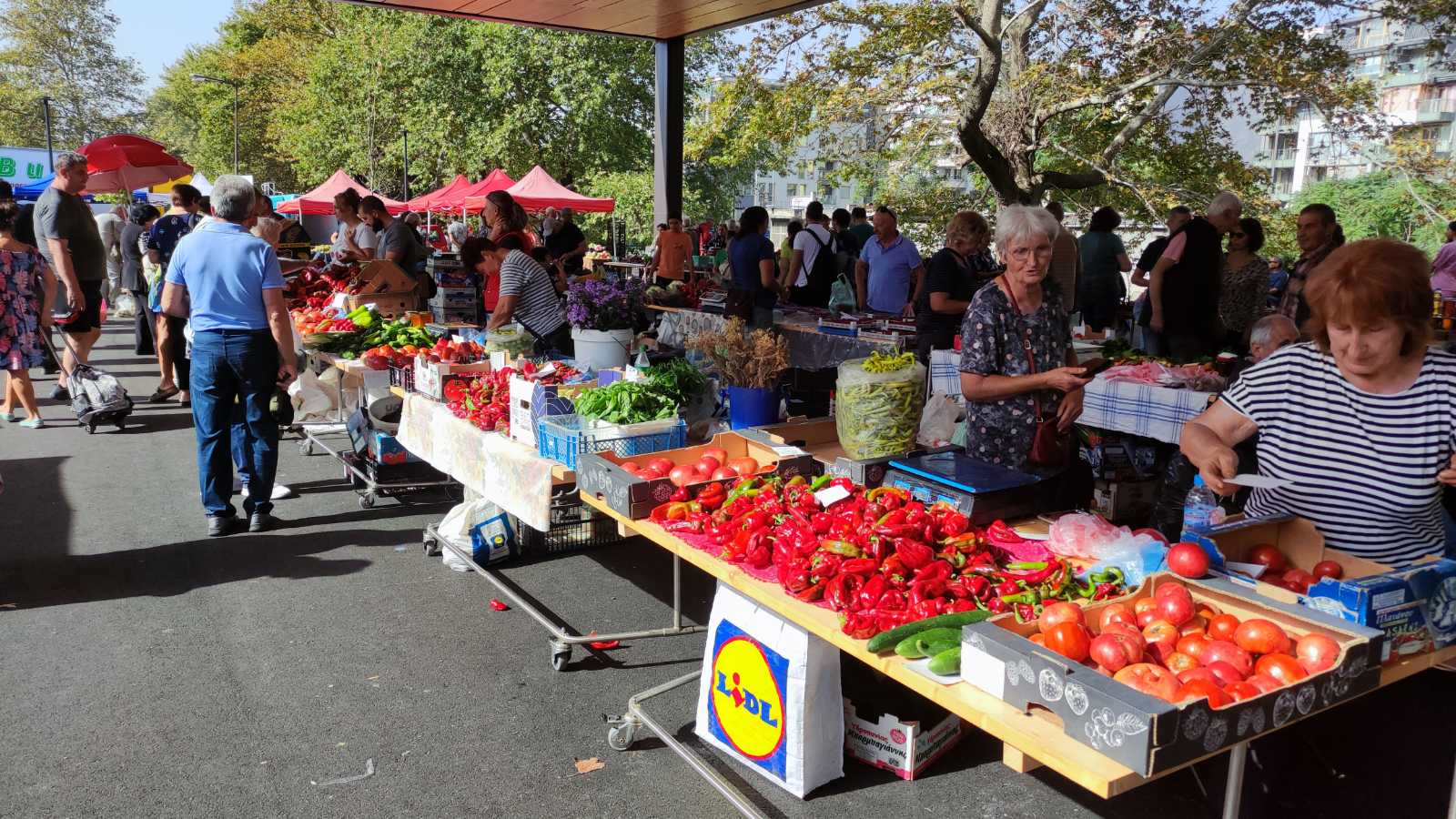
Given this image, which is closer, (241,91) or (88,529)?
(88,529)

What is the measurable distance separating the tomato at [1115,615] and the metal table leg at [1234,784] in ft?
1.00

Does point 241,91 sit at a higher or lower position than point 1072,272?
higher

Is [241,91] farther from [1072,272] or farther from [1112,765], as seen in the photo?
[1112,765]

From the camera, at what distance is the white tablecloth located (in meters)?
3.70

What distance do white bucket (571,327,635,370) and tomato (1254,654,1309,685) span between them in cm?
337

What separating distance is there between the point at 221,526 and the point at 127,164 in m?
7.92

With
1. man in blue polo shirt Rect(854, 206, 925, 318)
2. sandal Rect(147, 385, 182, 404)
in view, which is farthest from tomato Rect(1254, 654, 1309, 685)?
sandal Rect(147, 385, 182, 404)

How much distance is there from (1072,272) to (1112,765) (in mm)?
6739

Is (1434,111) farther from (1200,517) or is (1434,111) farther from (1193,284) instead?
(1200,517)

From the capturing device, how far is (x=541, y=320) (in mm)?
5516

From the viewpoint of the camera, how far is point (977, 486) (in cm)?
273

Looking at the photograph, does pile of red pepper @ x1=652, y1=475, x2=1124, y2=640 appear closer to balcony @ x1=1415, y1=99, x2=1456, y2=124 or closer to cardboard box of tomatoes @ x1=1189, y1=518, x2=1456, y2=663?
cardboard box of tomatoes @ x1=1189, y1=518, x2=1456, y2=663

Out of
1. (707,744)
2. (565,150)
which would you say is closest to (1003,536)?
(707,744)

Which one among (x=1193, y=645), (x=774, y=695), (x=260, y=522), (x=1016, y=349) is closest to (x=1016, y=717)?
(x=1193, y=645)
